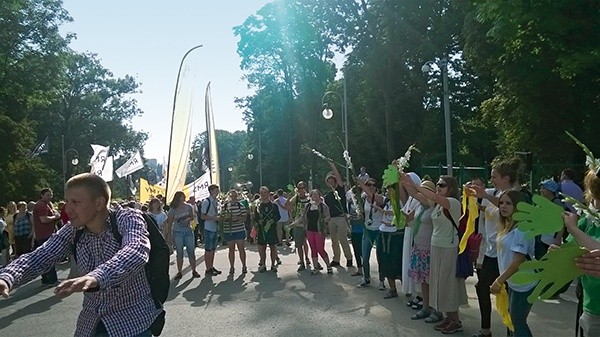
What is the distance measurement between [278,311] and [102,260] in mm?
5614

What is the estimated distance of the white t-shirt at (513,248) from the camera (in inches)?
194

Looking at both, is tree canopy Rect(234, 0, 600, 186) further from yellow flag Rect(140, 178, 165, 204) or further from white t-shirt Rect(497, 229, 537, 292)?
white t-shirt Rect(497, 229, 537, 292)

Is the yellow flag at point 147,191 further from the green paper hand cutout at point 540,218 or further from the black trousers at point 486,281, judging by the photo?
the green paper hand cutout at point 540,218

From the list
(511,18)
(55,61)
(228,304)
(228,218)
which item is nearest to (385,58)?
(511,18)

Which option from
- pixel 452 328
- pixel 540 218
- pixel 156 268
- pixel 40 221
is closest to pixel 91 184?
pixel 156 268

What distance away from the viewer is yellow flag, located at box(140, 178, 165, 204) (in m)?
18.9

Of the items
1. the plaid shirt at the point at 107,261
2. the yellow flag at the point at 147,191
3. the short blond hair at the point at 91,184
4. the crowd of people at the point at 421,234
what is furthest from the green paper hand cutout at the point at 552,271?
the yellow flag at the point at 147,191

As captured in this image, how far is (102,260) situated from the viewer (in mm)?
3326

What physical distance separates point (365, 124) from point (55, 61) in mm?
18997

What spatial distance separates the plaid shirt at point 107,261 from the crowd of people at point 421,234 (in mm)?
156

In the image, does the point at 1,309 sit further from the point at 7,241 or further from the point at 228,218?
the point at 7,241

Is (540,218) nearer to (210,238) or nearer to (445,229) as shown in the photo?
(445,229)

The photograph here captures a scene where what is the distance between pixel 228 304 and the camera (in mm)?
9398

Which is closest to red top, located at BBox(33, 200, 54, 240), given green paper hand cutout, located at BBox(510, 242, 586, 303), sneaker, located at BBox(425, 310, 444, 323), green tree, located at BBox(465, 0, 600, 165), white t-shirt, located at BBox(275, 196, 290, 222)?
white t-shirt, located at BBox(275, 196, 290, 222)
